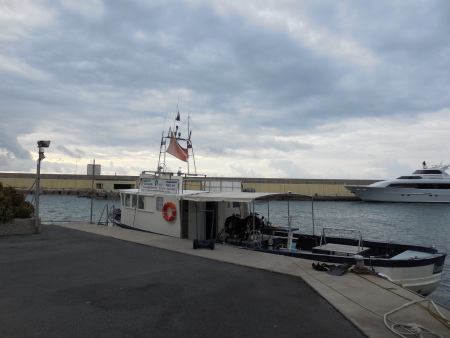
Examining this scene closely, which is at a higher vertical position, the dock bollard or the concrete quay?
the dock bollard

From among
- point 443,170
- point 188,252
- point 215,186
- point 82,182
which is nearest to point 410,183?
point 443,170

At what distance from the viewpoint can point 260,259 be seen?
970 cm

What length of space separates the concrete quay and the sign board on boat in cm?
350

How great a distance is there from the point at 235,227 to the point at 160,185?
11.9 feet

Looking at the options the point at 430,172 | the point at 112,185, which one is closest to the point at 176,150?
the point at 430,172

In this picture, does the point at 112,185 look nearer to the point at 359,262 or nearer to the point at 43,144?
the point at 43,144

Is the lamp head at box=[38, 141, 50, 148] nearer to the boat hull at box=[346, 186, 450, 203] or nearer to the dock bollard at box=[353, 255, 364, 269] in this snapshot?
the dock bollard at box=[353, 255, 364, 269]

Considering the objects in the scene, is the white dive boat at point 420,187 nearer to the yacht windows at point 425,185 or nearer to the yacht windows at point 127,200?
the yacht windows at point 425,185

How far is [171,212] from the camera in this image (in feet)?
45.0

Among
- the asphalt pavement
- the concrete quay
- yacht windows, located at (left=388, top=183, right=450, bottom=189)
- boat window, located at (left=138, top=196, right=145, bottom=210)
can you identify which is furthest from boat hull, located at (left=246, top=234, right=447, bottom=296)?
yacht windows, located at (left=388, top=183, right=450, bottom=189)

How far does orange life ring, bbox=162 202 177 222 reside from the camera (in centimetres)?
1363

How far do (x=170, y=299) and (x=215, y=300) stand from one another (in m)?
0.82

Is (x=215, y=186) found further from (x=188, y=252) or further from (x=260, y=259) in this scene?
(x=260, y=259)

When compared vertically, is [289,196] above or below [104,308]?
above
